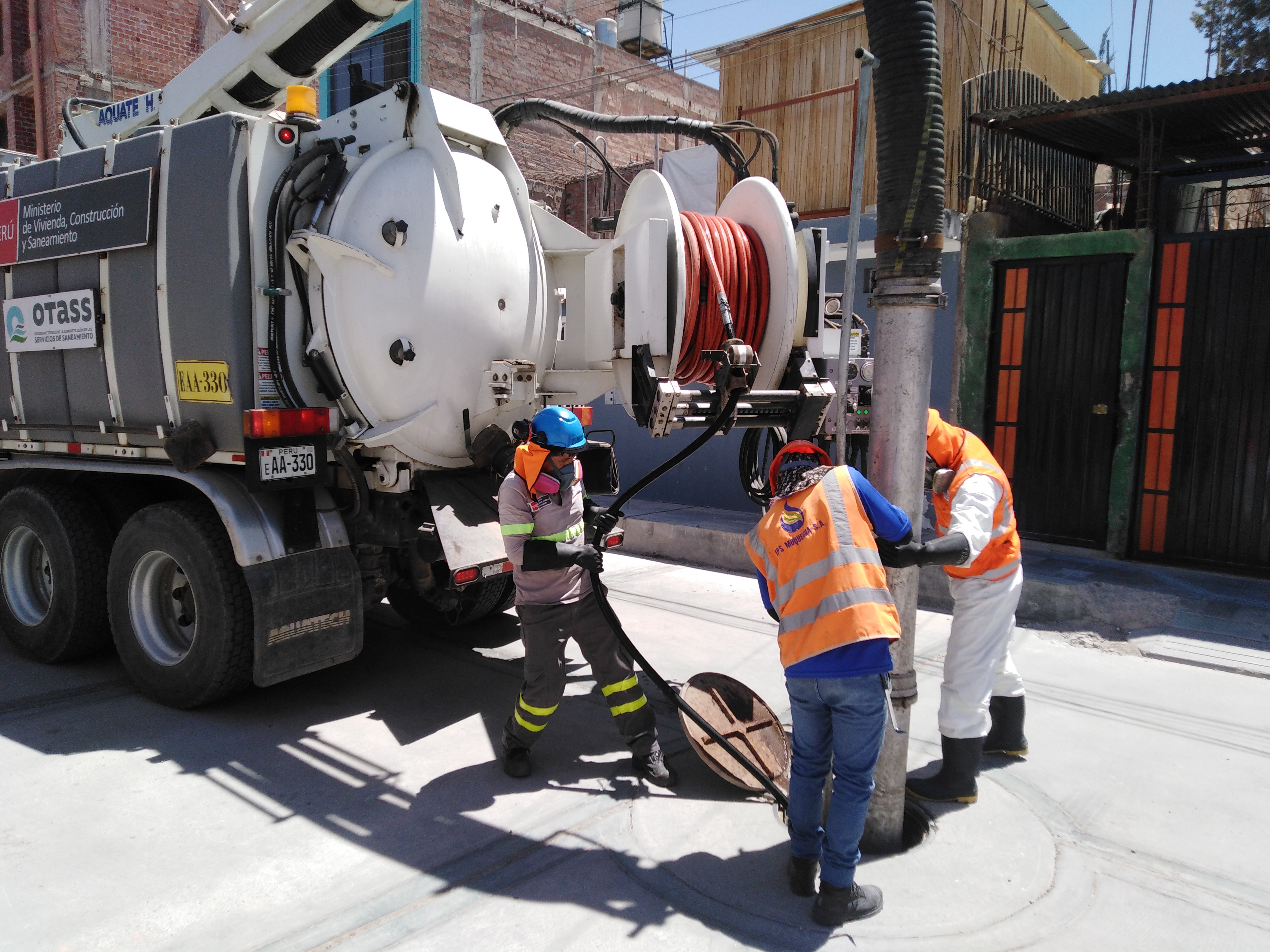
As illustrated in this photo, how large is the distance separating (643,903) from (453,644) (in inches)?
121

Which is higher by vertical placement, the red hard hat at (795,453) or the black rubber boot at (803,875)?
the red hard hat at (795,453)

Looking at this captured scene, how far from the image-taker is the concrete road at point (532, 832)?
9.59 feet

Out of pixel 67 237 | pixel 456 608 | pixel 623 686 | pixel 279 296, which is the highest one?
pixel 67 237

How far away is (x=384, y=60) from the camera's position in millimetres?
17469

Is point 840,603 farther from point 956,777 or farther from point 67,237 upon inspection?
point 67,237

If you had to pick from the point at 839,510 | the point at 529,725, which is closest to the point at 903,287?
the point at 839,510

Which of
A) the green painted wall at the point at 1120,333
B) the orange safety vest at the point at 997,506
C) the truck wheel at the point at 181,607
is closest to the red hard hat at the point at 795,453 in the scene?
the orange safety vest at the point at 997,506

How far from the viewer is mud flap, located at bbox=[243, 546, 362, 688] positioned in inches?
168

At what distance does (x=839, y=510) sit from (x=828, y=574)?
0.21 m

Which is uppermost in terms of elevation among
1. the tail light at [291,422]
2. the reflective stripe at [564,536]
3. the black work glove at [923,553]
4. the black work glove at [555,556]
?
the tail light at [291,422]

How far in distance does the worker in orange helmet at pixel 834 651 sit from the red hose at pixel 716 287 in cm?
127

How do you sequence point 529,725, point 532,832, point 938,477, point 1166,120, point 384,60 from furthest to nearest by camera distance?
point 384,60 → point 1166,120 → point 529,725 → point 938,477 → point 532,832

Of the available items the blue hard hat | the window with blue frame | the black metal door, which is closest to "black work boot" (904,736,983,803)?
the blue hard hat

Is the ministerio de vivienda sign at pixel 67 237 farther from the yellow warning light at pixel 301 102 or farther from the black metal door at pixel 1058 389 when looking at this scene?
the black metal door at pixel 1058 389
